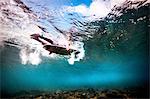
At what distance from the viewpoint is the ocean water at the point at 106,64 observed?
2.30 metres

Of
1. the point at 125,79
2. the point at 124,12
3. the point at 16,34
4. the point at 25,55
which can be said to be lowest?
the point at 125,79

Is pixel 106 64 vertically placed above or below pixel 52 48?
below

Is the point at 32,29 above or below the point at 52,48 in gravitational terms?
above

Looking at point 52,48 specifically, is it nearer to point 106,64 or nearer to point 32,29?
point 32,29

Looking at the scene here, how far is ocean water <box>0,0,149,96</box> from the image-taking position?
2299mm

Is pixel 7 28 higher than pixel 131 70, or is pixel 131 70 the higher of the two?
pixel 7 28

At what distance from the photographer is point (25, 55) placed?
7.50ft

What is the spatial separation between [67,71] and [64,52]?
16 centimetres

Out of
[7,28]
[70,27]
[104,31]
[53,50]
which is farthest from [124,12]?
[7,28]

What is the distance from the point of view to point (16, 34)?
229cm

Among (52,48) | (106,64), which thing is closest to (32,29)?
(52,48)

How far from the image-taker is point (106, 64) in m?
2.37

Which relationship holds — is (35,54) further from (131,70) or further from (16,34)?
(131,70)

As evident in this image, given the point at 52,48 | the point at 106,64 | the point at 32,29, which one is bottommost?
the point at 106,64
